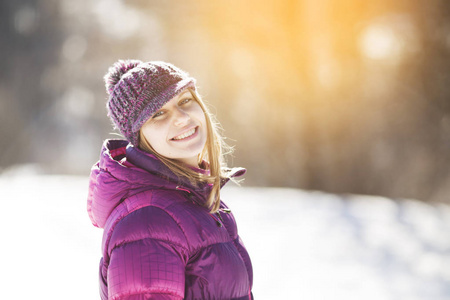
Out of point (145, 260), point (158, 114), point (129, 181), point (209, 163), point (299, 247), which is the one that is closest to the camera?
point (145, 260)

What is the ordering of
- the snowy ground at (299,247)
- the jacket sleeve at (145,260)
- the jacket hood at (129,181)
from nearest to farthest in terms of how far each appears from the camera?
the jacket sleeve at (145,260), the jacket hood at (129,181), the snowy ground at (299,247)

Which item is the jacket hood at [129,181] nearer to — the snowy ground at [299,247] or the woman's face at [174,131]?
the woman's face at [174,131]

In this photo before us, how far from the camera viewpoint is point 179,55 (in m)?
7.39

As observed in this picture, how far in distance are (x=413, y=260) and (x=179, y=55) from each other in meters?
5.12

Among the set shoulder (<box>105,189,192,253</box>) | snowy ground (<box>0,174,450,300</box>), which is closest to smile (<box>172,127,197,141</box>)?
shoulder (<box>105,189,192,253</box>)

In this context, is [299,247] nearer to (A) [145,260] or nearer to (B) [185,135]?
(B) [185,135]

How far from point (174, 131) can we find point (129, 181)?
155 mm

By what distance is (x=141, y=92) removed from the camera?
994 mm

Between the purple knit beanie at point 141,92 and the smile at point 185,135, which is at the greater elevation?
the purple knit beanie at point 141,92

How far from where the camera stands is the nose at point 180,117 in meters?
1.02

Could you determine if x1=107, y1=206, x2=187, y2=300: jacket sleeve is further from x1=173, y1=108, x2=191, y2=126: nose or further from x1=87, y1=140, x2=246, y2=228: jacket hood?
x1=173, y1=108, x2=191, y2=126: nose

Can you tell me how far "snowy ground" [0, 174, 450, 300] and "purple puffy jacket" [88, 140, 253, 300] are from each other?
179 centimetres

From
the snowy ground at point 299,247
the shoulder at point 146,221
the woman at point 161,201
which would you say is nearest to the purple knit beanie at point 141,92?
the woman at point 161,201

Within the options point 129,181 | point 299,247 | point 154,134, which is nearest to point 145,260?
point 129,181
